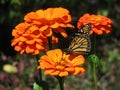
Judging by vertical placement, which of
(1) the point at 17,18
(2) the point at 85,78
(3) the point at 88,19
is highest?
(1) the point at 17,18

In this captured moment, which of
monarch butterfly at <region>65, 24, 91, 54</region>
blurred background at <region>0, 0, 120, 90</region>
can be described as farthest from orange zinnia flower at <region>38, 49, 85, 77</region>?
blurred background at <region>0, 0, 120, 90</region>

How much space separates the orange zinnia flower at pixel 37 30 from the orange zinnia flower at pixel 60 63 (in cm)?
9

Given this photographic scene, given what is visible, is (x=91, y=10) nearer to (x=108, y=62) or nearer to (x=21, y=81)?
(x=108, y=62)

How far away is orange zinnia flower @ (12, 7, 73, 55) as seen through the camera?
281 centimetres

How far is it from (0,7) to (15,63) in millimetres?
829

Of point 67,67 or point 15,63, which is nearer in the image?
point 67,67

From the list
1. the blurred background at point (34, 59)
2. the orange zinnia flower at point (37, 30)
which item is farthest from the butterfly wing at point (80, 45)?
the blurred background at point (34, 59)

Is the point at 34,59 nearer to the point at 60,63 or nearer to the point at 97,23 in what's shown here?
the point at 97,23

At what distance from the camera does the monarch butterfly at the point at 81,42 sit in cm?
291

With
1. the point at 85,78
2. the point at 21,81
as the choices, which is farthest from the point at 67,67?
the point at 85,78

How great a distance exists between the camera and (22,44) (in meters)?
2.87

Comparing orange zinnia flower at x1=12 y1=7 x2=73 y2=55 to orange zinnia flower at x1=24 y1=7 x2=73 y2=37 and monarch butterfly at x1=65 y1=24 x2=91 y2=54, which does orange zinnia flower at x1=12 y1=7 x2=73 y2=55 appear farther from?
monarch butterfly at x1=65 y1=24 x2=91 y2=54

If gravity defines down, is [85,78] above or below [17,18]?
below

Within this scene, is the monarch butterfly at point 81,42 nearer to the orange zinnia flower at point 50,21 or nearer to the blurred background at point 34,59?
the orange zinnia flower at point 50,21
